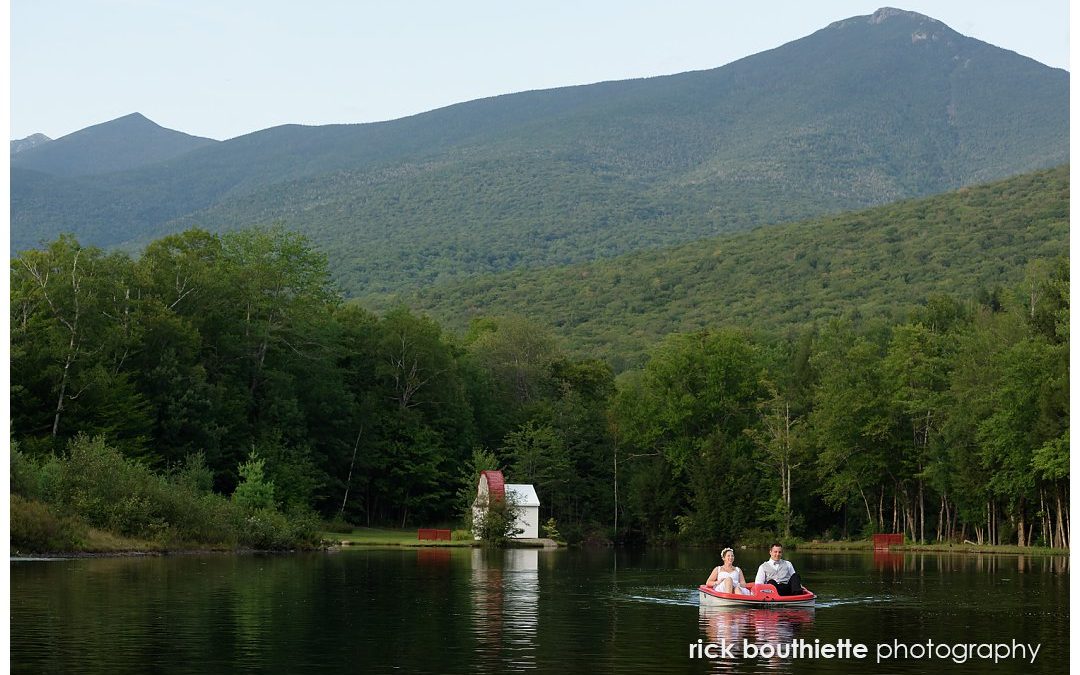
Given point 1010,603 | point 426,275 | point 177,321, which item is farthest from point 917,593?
point 426,275

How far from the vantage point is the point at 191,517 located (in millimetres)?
55000

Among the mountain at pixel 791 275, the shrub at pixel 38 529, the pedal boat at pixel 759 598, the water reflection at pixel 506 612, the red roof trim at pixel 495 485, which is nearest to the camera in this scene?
the water reflection at pixel 506 612

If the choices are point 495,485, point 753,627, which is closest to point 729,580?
point 753,627

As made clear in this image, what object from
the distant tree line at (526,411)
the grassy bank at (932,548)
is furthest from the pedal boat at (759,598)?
the grassy bank at (932,548)

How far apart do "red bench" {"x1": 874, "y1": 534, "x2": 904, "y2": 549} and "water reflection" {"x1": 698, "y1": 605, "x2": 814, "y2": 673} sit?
41.4 meters

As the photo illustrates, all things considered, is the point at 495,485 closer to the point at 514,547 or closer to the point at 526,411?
the point at 514,547

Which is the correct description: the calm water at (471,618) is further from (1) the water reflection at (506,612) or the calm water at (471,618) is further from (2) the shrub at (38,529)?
(2) the shrub at (38,529)

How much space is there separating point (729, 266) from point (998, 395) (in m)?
85.8

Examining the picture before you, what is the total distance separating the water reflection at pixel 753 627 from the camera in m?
22.7

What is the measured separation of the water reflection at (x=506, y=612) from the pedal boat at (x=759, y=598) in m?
3.94

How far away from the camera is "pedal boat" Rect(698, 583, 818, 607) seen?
1256 inches

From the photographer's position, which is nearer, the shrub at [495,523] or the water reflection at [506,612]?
the water reflection at [506,612]

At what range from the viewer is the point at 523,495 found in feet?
251

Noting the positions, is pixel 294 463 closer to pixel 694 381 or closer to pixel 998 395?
pixel 694 381
